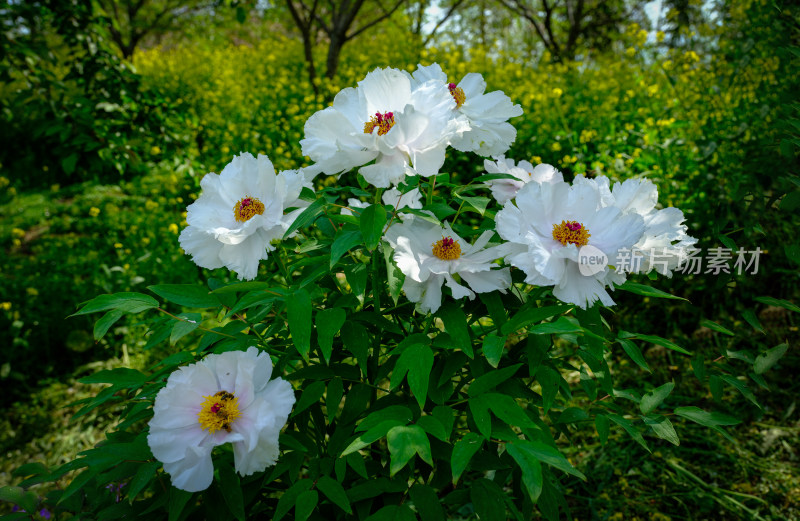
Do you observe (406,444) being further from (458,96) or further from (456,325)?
(458,96)

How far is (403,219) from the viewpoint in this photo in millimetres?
1023

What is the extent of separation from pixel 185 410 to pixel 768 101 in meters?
2.54

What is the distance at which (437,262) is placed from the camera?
37.7 inches

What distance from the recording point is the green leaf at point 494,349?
879 mm

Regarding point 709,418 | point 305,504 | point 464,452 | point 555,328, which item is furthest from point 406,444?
point 709,418

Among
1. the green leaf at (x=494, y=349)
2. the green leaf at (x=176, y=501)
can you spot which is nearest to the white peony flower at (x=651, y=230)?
the green leaf at (x=494, y=349)

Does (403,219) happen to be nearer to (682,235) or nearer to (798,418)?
(682,235)

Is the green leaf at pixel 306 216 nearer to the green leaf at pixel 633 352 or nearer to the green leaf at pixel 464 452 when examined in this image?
the green leaf at pixel 464 452

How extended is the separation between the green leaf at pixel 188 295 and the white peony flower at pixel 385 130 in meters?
0.32

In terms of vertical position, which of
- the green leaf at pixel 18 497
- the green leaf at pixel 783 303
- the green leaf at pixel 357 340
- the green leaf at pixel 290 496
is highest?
the green leaf at pixel 783 303

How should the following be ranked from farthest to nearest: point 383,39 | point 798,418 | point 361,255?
point 383,39
point 798,418
point 361,255

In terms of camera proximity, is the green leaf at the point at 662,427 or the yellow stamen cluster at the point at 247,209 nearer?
the yellow stamen cluster at the point at 247,209

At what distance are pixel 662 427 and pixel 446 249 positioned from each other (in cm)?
61

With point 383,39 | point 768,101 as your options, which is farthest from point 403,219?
point 383,39
